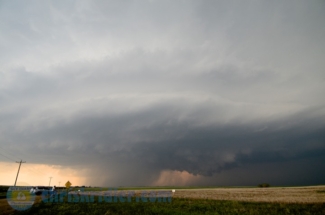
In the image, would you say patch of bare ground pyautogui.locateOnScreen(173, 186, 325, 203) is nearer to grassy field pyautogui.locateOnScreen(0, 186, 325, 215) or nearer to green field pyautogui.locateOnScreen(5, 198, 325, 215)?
grassy field pyautogui.locateOnScreen(0, 186, 325, 215)

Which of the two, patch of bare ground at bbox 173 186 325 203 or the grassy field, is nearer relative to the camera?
the grassy field

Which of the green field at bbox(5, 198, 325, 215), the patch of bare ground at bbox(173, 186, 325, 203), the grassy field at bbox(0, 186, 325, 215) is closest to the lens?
the green field at bbox(5, 198, 325, 215)

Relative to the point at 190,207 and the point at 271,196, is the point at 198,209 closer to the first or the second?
the point at 190,207

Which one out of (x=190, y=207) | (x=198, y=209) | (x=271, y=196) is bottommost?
(x=198, y=209)

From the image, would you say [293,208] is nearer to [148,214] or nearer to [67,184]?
[148,214]

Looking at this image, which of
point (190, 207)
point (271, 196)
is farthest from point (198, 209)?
point (271, 196)

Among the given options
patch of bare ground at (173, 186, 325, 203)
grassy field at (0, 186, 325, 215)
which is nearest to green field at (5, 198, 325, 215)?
grassy field at (0, 186, 325, 215)

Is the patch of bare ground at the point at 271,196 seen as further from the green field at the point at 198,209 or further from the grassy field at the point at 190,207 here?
the green field at the point at 198,209

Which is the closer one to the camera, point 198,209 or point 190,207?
point 198,209

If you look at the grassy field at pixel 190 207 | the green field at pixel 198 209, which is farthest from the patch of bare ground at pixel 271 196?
the green field at pixel 198 209

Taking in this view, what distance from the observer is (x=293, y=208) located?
3531 centimetres

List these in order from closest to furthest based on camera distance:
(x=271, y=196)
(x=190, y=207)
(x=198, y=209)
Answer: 1. (x=198, y=209)
2. (x=190, y=207)
3. (x=271, y=196)

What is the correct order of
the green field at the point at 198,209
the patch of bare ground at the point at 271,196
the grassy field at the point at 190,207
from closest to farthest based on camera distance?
the green field at the point at 198,209, the grassy field at the point at 190,207, the patch of bare ground at the point at 271,196

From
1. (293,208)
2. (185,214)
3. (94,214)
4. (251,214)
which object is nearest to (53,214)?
(94,214)
